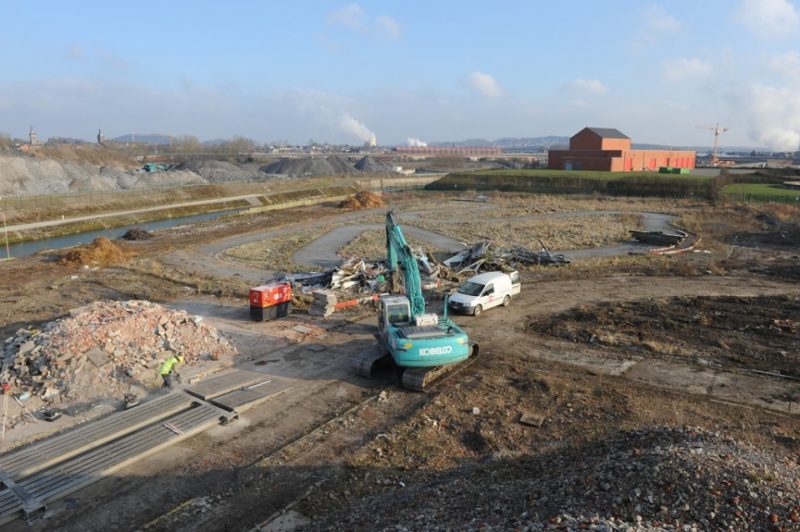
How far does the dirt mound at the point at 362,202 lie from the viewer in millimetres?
59312

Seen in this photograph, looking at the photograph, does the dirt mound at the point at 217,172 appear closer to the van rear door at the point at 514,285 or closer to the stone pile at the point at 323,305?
the stone pile at the point at 323,305

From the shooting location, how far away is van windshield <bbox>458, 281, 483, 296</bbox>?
22.4m

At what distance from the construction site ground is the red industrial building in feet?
213

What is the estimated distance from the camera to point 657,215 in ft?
172

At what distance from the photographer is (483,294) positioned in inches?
877

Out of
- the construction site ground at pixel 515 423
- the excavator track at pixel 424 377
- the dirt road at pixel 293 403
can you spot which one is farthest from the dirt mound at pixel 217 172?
the excavator track at pixel 424 377

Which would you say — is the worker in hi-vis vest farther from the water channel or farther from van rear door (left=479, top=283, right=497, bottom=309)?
the water channel

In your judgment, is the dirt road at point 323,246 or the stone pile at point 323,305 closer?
the stone pile at point 323,305

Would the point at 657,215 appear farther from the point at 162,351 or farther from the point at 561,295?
the point at 162,351

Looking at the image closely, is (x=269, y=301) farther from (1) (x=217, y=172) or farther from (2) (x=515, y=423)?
(1) (x=217, y=172)

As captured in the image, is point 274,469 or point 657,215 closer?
point 274,469

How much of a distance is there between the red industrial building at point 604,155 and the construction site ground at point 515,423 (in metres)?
65.0

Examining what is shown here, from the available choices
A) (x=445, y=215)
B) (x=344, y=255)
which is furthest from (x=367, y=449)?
(x=445, y=215)

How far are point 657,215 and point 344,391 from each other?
4627cm
